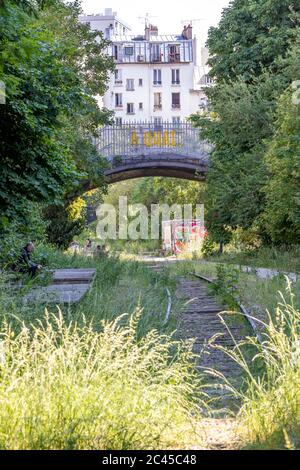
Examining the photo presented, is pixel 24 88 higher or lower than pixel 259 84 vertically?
lower

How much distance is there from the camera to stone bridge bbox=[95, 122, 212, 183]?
55.6 metres

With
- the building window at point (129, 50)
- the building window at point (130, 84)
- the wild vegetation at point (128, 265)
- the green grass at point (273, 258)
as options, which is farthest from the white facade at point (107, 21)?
the green grass at point (273, 258)

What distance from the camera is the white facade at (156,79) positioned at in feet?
395

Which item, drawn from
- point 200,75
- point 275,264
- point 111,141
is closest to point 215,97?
point 111,141

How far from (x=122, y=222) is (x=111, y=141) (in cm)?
3315

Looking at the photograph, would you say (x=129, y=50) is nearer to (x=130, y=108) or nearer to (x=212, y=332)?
(x=130, y=108)

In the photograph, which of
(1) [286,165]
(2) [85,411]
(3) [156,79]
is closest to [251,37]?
(1) [286,165]

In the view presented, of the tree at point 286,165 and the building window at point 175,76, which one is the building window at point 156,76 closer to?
the building window at point 175,76

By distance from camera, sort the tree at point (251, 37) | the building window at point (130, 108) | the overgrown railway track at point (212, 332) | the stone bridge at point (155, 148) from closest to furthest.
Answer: the overgrown railway track at point (212, 332)
the tree at point (251, 37)
the stone bridge at point (155, 148)
the building window at point (130, 108)

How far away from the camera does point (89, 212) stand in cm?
6247

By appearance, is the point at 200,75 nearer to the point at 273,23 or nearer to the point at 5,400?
the point at 273,23

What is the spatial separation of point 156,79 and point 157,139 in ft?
220

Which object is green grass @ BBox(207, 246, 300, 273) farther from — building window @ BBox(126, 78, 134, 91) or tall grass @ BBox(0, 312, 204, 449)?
building window @ BBox(126, 78, 134, 91)

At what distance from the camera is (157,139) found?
56.4m
